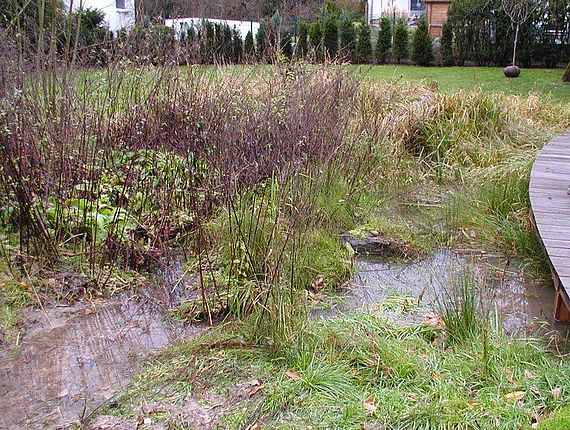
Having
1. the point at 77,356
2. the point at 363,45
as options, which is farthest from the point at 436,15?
the point at 77,356

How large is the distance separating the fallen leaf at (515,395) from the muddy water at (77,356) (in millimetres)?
1507

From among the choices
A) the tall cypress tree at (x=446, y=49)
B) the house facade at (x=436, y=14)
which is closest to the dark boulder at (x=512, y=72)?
the tall cypress tree at (x=446, y=49)

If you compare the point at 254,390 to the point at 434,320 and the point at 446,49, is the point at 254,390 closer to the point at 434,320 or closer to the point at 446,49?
the point at 434,320

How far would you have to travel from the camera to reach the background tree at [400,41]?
54.0 feet

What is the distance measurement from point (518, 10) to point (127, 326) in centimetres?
1444

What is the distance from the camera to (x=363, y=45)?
16.7 metres

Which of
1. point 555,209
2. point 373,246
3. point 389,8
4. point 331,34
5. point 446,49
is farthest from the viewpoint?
point 389,8

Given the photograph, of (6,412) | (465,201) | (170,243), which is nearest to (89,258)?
(170,243)

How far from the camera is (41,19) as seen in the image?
476 centimetres

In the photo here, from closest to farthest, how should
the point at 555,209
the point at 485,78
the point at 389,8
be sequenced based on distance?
the point at 555,209 < the point at 485,78 < the point at 389,8

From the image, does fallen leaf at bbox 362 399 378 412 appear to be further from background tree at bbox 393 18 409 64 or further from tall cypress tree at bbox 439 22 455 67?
tall cypress tree at bbox 439 22 455 67

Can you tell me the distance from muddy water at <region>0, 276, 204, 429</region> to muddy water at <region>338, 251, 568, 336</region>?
1.07 metres

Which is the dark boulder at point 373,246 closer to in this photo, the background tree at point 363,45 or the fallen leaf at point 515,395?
the fallen leaf at point 515,395

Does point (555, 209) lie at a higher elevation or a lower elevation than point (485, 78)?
lower
